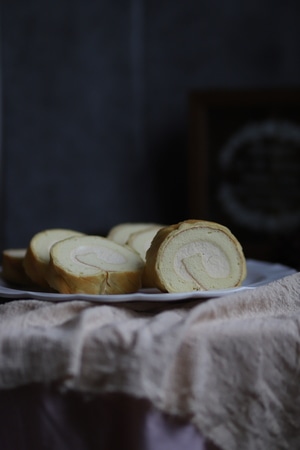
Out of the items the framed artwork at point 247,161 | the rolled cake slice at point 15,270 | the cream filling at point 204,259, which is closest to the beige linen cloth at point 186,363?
the cream filling at point 204,259

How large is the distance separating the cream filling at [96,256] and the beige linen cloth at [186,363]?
16cm

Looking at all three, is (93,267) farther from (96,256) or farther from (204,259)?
(204,259)

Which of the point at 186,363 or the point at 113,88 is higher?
the point at 113,88

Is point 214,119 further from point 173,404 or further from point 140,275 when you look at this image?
point 173,404

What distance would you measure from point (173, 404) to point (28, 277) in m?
0.45

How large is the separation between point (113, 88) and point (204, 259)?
1667 millimetres

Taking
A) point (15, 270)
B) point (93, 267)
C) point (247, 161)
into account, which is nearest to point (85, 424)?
point (93, 267)

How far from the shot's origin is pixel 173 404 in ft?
2.45

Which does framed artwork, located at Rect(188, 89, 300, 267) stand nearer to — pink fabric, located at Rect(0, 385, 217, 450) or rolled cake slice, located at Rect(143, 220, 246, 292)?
rolled cake slice, located at Rect(143, 220, 246, 292)

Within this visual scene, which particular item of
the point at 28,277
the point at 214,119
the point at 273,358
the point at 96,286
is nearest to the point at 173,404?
the point at 273,358

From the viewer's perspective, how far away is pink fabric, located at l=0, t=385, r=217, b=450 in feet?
2.42

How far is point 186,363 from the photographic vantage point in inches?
30.1

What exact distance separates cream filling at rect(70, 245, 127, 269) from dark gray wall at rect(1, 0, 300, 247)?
1.42m

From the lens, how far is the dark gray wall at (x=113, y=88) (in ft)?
8.01
